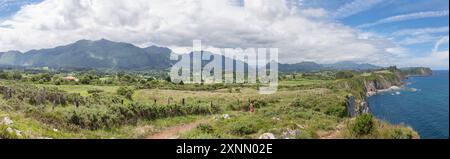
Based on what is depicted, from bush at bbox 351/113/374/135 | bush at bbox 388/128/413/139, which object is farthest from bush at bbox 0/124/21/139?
bush at bbox 388/128/413/139

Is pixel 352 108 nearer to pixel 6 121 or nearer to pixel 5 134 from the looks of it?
pixel 6 121

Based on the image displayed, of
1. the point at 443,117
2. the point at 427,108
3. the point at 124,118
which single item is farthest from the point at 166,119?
the point at 427,108

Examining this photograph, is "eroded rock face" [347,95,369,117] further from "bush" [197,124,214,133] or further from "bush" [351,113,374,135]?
"bush" [351,113,374,135]

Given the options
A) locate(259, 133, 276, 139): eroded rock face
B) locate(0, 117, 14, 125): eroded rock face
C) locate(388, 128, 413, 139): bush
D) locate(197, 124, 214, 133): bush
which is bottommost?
locate(197, 124, 214, 133): bush

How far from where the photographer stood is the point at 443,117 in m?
51.7

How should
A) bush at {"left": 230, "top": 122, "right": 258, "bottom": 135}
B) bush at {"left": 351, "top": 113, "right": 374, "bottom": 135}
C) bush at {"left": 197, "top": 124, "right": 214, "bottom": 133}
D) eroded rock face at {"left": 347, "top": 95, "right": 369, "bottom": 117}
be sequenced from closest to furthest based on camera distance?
bush at {"left": 351, "top": 113, "right": 374, "bottom": 135} < bush at {"left": 230, "top": 122, "right": 258, "bottom": 135} < bush at {"left": 197, "top": 124, "right": 214, "bottom": 133} < eroded rock face at {"left": 347, "top": 95, "right": 369, "bottom": 117}

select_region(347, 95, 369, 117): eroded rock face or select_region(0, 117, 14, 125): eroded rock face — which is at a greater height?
select_region(0, 117, 14, 125): eroded rock face

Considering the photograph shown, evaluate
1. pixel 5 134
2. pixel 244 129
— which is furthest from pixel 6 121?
pixel 244 129

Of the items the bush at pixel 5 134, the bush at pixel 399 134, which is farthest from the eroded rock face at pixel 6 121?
the bush at pixel 399 134

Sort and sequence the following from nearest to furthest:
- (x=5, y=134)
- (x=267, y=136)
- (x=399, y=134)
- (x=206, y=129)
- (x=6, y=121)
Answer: (x=5, y=134), (x=399, y=134), (x=267, y=136), (x=6, y=121), (x=206, y=129)

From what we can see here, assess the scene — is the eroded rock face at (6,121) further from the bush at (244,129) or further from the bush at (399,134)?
the bush at (399,134)

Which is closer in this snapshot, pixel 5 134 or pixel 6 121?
A: pixel 5 134
